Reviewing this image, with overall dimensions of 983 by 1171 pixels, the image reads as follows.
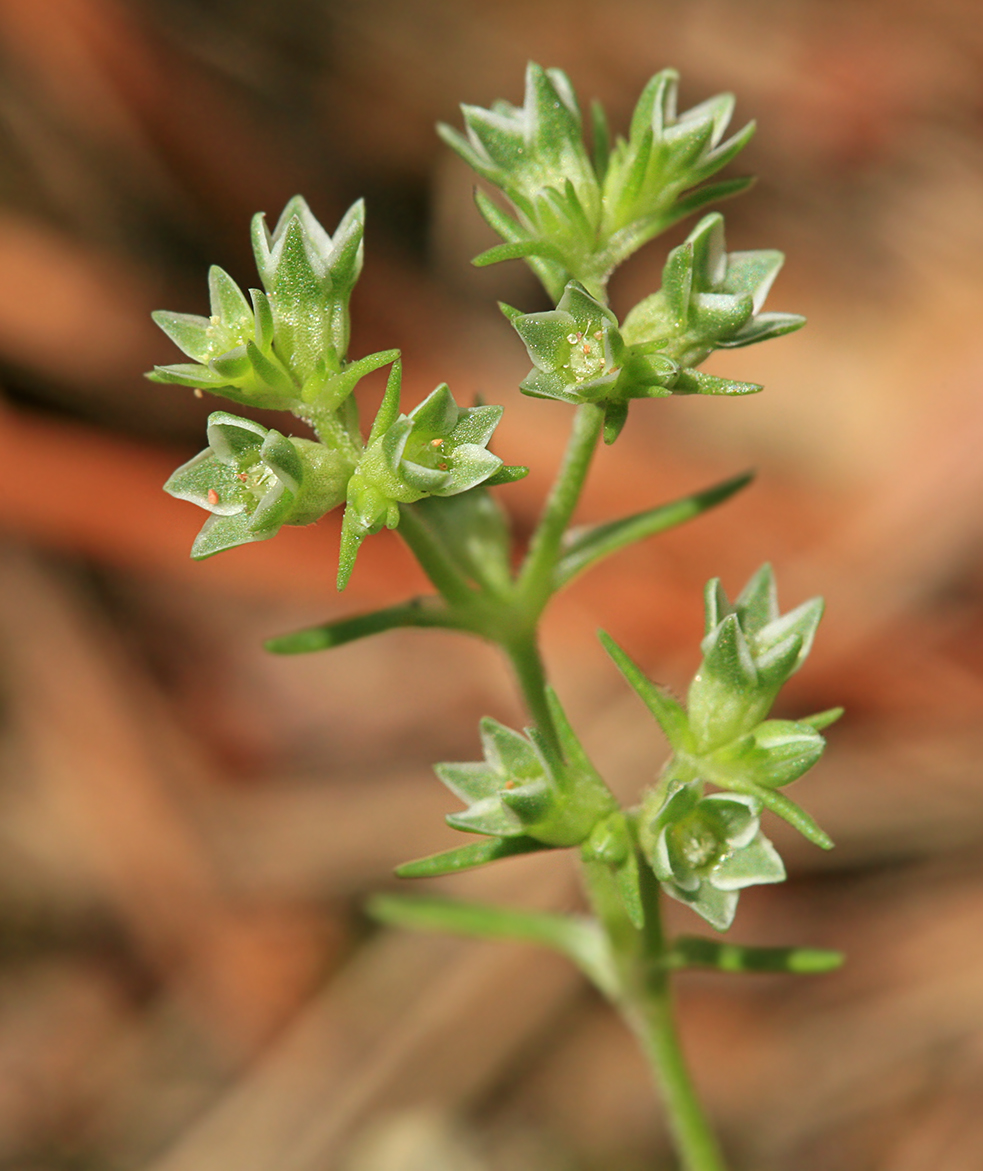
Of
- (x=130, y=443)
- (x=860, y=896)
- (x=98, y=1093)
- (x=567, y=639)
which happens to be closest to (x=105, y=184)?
(x=130, y=443)

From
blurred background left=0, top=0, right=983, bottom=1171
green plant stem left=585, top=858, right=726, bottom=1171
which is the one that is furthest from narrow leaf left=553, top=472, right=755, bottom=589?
blurred background left=0, top=0, right=983, bottom=1171

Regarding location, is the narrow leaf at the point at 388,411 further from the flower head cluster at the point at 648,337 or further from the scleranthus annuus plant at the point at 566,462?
the flower head cluster at the point at 648,337

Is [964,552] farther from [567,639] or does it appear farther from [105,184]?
[105,184]

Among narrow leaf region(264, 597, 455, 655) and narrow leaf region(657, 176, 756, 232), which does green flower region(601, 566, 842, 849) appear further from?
narrow leaf region(657, 176, 756, 232)

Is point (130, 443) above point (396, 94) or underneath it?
underneath

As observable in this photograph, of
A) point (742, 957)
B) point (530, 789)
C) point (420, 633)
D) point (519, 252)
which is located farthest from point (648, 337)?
point (420, 633)

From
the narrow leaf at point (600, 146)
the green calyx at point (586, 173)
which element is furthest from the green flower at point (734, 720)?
the narrow leaf at point (600, 146)

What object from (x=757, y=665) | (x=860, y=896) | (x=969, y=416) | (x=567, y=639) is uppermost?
(x=757, y=665)
